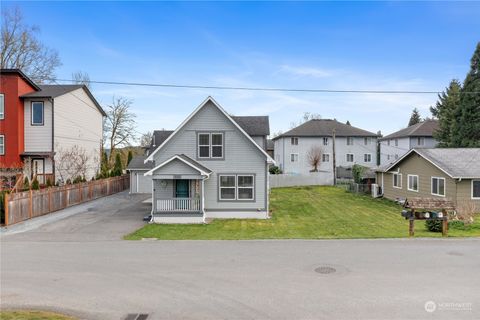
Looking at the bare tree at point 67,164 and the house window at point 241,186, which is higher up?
the bare tree at point 67,164

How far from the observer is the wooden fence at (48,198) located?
633 inches

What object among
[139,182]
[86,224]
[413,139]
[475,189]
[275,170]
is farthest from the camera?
[275,170]

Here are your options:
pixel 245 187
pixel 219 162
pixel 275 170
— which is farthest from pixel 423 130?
pixel 219 162

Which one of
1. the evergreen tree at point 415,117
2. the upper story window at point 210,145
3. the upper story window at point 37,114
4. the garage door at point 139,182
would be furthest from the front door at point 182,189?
the evergreen tree at point 415,117

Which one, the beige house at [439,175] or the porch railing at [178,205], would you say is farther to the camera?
the beige house at [439,175]

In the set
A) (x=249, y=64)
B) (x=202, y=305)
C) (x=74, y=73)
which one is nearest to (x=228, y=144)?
(x=249, y=64)

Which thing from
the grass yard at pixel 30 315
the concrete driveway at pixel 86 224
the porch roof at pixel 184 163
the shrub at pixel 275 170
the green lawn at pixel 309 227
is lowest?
the green lawn at pixel 309 227

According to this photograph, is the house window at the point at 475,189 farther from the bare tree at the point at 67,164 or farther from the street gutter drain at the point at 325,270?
the bare tree at the point at 67,164

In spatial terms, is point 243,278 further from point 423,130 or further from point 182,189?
point 423,130

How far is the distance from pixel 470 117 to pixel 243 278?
41.0 metres

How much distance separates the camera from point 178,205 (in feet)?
59.2

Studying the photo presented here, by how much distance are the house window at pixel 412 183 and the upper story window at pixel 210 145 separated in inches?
613

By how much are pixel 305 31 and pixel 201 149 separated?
9737mm

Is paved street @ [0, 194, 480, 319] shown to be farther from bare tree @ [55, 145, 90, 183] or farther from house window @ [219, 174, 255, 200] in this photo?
bare tree @ [55, 145, 90, 183]
